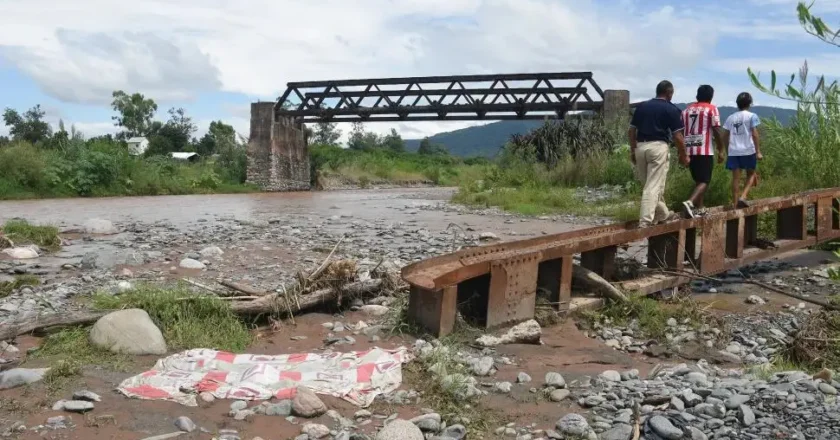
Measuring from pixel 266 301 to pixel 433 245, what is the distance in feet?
13.2

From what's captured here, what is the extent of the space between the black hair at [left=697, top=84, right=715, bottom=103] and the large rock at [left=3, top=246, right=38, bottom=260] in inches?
288

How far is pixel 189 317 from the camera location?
14.3ft

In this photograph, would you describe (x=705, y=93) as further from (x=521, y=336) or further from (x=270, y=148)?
(x=270, y=148)

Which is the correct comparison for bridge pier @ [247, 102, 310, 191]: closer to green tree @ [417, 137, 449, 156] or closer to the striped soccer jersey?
Result: the striped soccer jersey

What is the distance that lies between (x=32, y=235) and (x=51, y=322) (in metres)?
4.92

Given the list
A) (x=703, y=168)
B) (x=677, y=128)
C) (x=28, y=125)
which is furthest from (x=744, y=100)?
(x=28, y=125)

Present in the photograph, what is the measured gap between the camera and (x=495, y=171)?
19.3 metres

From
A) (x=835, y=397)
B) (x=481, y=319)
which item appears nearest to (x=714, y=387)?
(x=835, y=397)

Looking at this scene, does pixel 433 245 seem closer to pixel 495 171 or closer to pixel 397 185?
pixel 495 171

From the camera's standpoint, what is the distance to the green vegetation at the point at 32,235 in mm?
8195

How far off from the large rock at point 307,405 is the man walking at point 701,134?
16.6ft

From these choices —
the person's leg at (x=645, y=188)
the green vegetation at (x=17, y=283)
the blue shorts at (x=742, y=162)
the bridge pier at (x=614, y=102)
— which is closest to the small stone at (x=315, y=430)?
the green vegetation at (x=17, y=283)

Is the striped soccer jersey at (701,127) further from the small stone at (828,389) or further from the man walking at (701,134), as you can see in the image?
the small stone at (828,389)

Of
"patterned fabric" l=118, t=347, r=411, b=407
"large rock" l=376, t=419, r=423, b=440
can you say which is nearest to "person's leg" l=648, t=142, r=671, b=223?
"patterned fabric" l=118, t=347, r=411, b=407
